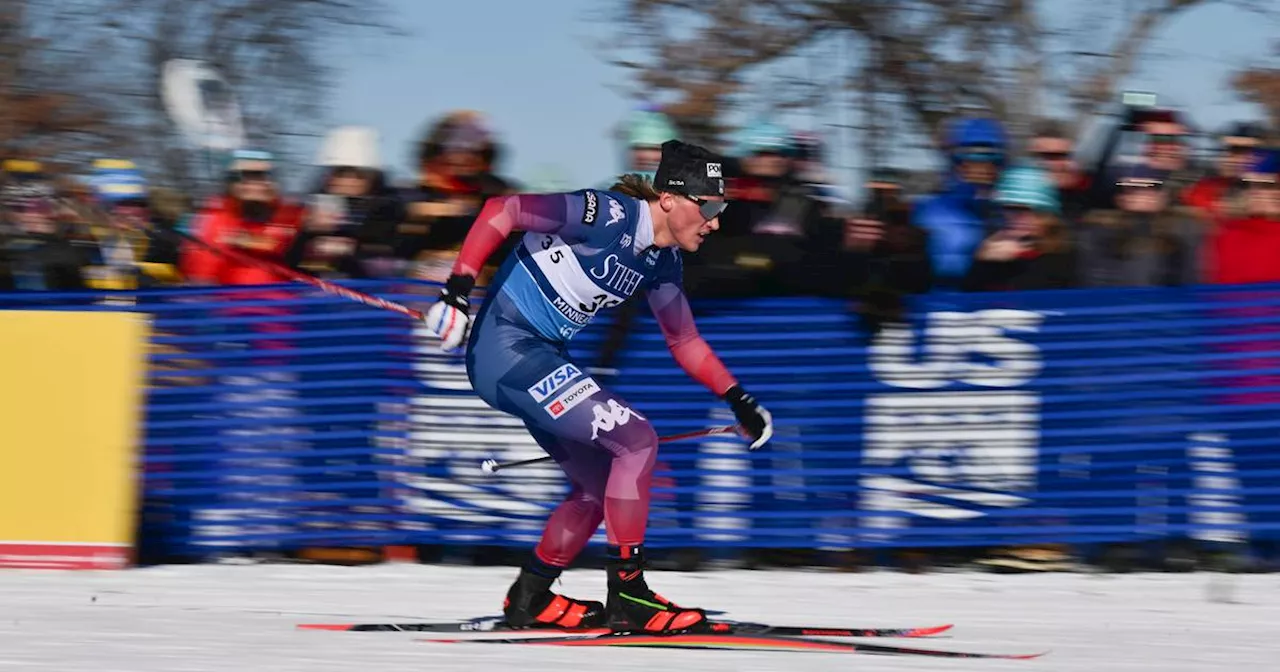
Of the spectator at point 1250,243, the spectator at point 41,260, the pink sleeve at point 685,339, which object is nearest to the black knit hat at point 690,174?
the pink sleeve at point 685,339

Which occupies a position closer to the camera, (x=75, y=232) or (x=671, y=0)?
(x=75, y=232)

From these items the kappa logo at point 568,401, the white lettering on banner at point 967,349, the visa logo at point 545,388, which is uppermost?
the visa logo at point 545,388

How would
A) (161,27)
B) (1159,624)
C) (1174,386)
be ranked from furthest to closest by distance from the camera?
1. (161,27)
2. (1174,386)
3. (1159,624)

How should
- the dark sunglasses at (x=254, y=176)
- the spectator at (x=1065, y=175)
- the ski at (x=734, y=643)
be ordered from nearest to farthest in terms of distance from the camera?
the ski at (x=734, y=643) → the spectator at (x=1065, y=175) → the dark sunglasses at (x=254, y=176)

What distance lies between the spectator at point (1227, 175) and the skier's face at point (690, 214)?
9.03 feet

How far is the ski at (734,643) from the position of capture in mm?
6027

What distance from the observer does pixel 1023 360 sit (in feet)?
26.1

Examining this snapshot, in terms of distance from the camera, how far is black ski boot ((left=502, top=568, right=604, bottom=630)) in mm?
6465

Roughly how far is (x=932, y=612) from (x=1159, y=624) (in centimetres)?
84

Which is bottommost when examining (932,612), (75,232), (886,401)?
(932,612)

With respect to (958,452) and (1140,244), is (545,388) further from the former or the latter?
(1140,244)

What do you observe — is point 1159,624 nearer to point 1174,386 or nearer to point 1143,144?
point 1174,386

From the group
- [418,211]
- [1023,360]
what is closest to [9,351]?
[418,211]

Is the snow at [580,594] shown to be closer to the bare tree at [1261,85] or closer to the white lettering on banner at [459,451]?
the white lettering on banner at [459,451]
